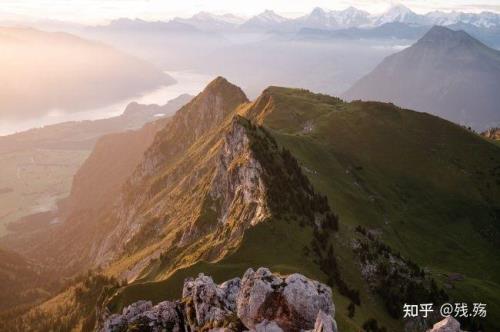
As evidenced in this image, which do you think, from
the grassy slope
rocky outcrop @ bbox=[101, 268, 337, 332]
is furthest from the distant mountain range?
rocky outcrop @ bbox=[101, 268, 337, 332]

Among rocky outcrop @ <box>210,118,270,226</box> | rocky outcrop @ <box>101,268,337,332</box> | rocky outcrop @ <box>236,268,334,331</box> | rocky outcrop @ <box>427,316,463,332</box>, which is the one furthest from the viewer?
rocky outcrop @ <box>210,118,270,226</box>

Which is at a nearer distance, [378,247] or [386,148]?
[378,247]

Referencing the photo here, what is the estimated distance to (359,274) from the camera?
105 m

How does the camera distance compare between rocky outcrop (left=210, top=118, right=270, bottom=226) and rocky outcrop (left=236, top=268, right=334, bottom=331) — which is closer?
rocky outcrop (left=236, top=268, right=334, bottom=331)

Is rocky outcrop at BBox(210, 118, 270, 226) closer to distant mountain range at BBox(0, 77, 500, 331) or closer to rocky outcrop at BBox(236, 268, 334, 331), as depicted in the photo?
distant mountain range at BBox(0, 77, 500, 331)

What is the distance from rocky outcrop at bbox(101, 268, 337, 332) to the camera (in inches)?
1954

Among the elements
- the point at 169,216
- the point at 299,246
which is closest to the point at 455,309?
the point at 299,246

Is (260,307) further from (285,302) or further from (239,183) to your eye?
(239,183)

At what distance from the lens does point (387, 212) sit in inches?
6053

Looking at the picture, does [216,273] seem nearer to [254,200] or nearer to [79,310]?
[254,200]

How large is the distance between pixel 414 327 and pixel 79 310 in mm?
144013

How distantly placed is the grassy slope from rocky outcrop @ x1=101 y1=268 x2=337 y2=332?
70.0ft

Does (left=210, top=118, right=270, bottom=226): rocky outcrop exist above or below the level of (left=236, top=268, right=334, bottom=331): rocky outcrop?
below

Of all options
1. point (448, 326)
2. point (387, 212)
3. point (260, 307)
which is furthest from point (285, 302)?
point (387, 212)
